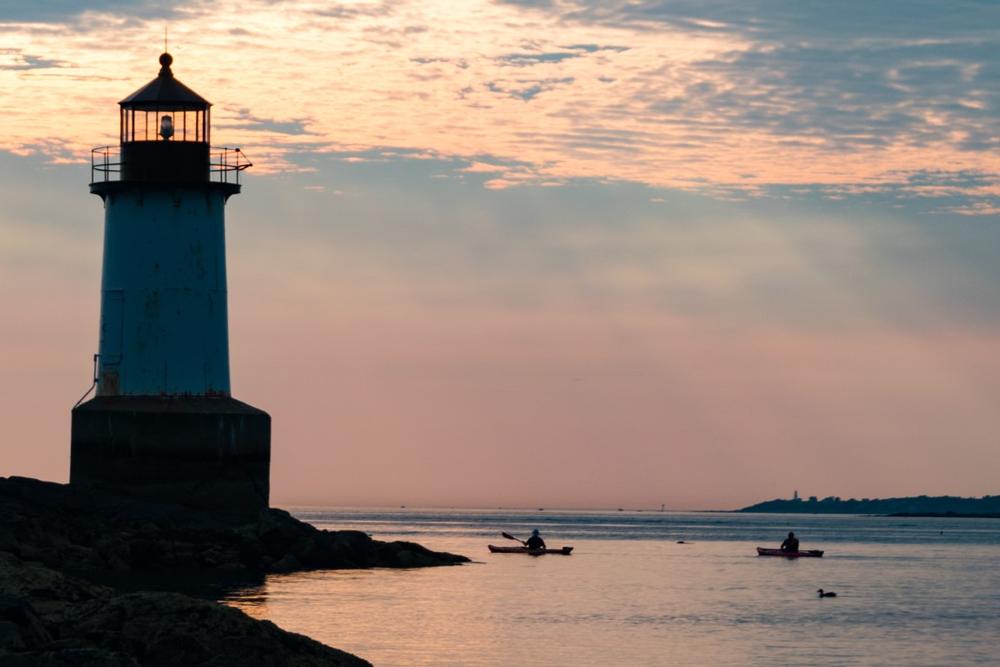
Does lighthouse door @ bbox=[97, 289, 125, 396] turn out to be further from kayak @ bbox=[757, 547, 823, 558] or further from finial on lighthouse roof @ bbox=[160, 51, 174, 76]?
kayak @ bbox=[757, 547, 823, 558]

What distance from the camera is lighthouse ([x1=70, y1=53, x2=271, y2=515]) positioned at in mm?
48781

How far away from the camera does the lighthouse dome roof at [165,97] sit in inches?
2010

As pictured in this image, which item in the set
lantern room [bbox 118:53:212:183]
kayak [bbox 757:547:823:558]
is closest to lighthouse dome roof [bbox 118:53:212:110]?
lantern room [bbox 118:53:212:183]

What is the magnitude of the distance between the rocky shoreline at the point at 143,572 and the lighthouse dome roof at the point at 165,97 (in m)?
12.1

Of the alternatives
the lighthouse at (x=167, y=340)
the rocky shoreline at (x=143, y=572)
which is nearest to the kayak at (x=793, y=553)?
the rocky shoreline at (x=143, y=572)

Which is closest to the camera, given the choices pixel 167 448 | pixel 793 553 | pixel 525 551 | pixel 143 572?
pixel 143 572

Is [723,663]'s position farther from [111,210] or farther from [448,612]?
[111,210]

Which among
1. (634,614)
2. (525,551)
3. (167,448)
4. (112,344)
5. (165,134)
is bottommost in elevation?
(634,614)

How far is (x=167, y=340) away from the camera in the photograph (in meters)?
49.5

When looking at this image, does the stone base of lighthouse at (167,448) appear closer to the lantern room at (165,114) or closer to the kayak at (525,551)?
the lantern room at (165,114)

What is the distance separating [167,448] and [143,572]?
4.80 m

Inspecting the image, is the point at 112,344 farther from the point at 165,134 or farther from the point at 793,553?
the point at 793,553

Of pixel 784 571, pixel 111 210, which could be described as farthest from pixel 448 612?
pixel 784 571

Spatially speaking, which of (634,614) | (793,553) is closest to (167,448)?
(634,614)
